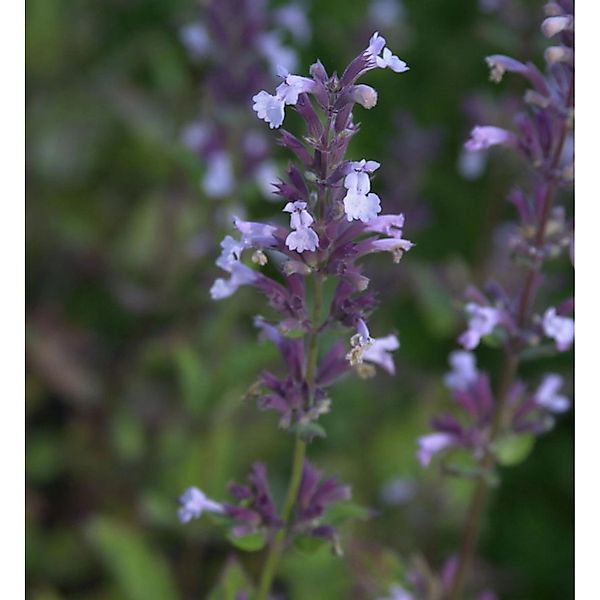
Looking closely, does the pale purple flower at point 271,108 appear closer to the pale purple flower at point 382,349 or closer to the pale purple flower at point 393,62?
the pale purple flower at point 393,62

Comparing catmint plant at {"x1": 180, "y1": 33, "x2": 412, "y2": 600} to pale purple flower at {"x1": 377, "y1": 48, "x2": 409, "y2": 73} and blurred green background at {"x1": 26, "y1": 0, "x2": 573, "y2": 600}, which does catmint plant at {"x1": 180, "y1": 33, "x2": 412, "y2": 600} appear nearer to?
pale purple flower at {"x1": 377, "y1": 48, "x2": 409, "y2": 73}

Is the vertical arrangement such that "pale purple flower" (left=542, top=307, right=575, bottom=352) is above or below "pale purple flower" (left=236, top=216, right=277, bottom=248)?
above

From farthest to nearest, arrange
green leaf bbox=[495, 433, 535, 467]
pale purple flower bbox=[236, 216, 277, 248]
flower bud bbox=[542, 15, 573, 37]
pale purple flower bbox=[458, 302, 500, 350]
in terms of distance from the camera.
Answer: green leaf bbox=[495, 433, 535, 467] < pale purple flower bbox=[458, 302, 500, 350] < flower bud bbox=[542, 15, 573, 37] < pale purple flower bbox=[236, 216, 277, 248]

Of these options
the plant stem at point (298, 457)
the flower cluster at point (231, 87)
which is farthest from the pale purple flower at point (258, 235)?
the flower cluster at point (231, 87)

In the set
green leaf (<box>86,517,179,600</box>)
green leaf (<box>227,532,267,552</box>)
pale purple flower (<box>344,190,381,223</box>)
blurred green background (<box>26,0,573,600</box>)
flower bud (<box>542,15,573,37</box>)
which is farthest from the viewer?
blurred green background (<box>26,0,573,600</box>)

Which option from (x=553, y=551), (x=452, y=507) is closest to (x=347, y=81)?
(x=452, y=507)

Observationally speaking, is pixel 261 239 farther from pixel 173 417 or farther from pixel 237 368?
pixel 173 417

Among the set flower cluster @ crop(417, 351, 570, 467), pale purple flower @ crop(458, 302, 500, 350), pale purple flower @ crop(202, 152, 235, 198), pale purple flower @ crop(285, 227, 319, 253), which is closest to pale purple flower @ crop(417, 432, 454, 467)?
flower cluster @ crop(417, 351, 570, 467)

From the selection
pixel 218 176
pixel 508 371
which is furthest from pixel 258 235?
pixel 218 176
